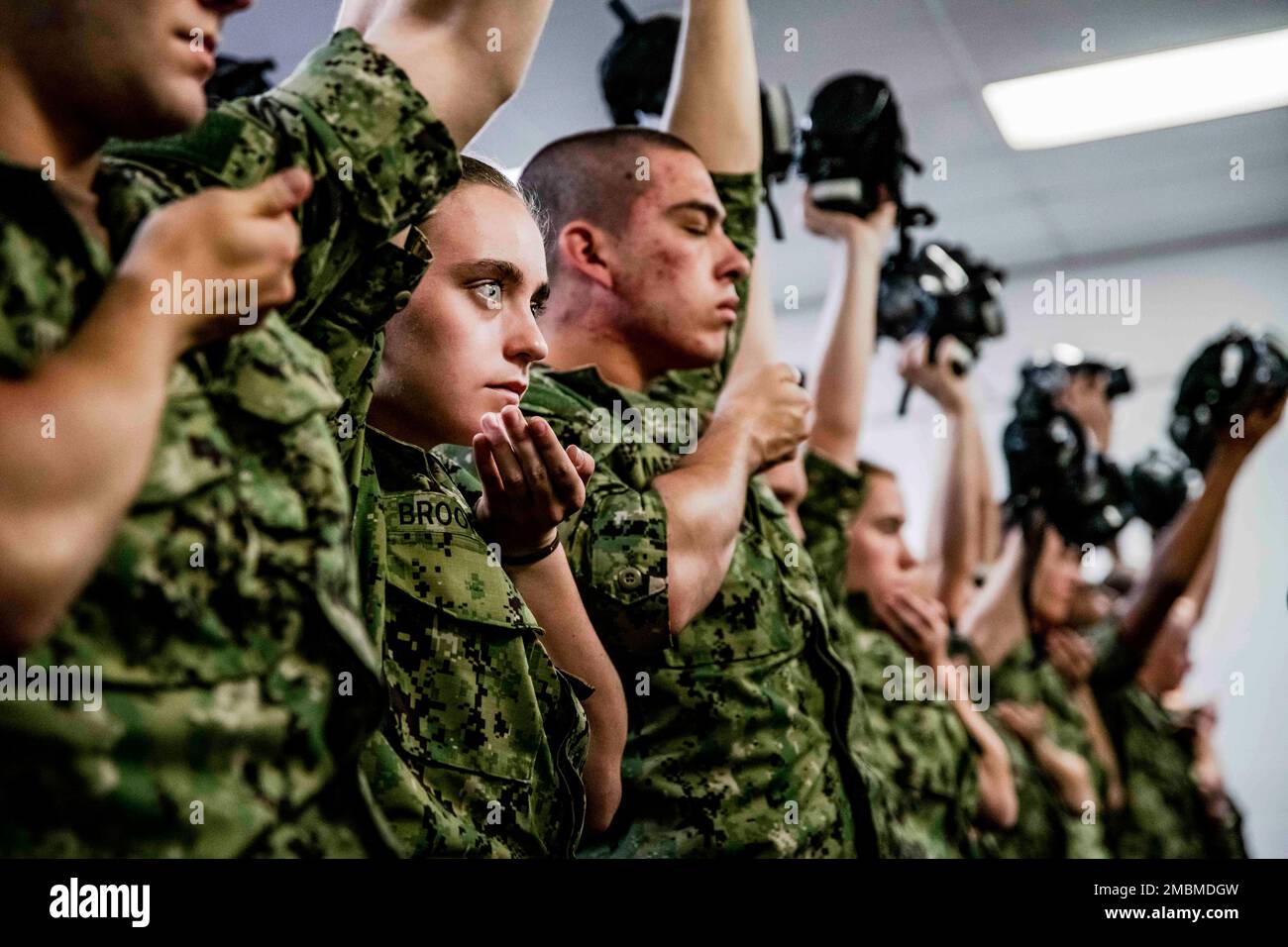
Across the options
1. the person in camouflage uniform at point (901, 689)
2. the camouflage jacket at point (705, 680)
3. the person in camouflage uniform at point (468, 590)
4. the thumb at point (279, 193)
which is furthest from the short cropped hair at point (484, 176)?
the person in camouflage uniform at point (901, 689)

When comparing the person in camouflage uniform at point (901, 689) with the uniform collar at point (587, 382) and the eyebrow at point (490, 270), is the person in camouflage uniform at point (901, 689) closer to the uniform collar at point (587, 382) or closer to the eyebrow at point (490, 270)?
the uniform collar at point (587, 382)

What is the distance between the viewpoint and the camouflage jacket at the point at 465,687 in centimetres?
84

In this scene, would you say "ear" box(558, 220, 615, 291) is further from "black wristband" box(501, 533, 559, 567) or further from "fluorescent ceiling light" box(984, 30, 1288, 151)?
"fluorescent ceiling light" box(984, 30, 1288, 151)

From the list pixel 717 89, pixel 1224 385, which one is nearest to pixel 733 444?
pixel 717 89

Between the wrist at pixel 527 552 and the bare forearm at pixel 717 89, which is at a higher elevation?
→ the bare forearm at pixel 717 89

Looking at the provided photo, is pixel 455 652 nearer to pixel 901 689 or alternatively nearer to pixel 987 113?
pixel 901 689

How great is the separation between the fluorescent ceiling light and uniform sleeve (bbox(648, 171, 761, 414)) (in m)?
1.99

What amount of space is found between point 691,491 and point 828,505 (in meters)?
0.65

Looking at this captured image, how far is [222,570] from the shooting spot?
60 cm

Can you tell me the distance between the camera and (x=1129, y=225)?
417 centimetres

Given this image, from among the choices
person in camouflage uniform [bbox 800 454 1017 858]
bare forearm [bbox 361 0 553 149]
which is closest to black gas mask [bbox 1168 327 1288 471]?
person in camouflage uniform [bbox 800 454 1017 858]

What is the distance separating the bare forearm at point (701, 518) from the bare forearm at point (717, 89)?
0.47 m

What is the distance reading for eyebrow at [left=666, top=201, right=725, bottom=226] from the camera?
1370 mm
